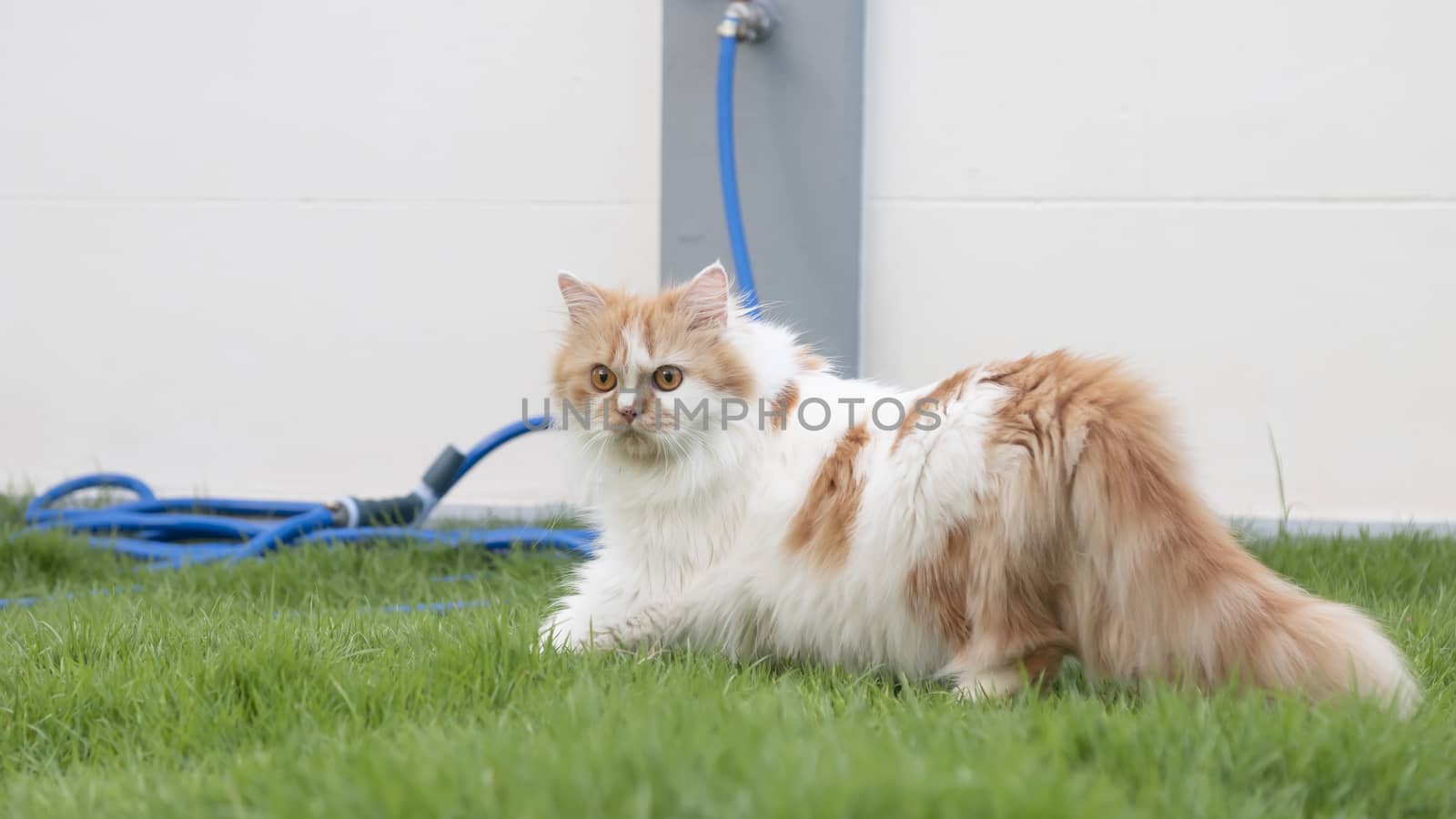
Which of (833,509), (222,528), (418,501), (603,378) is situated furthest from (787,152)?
(222,528)

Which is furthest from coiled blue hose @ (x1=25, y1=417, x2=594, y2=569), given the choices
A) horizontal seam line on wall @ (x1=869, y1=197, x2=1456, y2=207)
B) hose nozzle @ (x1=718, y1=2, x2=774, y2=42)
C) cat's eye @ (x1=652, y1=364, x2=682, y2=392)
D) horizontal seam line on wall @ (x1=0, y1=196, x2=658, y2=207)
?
horizontal seam line on wall @ (x1=869, y1=197, x2=1456, y2=207)

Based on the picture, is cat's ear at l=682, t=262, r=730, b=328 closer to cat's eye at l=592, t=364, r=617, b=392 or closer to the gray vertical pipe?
cat's eye at l=592, t=364, r=617, b=392

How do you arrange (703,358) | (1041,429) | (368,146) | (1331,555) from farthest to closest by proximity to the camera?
(368,146)
(1331,555)
(703,358)
(1041,429)

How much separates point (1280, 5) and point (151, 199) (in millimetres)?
3884

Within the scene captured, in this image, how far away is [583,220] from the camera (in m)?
3.78

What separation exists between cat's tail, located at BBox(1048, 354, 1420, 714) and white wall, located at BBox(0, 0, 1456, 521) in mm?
1692

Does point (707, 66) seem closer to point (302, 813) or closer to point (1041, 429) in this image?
point (1041, 429)

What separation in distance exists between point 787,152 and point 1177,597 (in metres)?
2.22

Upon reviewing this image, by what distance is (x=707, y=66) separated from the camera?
3451 millimetres

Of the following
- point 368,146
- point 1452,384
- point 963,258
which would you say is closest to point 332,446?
point 368,146

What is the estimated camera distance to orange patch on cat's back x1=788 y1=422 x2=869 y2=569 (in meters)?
1.75

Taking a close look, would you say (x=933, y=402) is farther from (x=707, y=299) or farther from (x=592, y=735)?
(x=592, y=735)

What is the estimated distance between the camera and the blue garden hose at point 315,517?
9.84 feet

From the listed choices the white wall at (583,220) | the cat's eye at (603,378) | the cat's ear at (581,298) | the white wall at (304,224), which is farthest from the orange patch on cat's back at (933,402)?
the white wall at (304,224)
